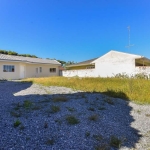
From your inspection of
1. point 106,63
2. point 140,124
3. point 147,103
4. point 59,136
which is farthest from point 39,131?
point 106,63

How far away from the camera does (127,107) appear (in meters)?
5.49

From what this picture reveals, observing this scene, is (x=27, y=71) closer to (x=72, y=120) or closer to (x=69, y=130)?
(x=72, y=120)

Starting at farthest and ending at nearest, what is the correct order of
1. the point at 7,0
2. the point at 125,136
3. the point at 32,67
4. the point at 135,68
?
the point at 32,67 → the point at 135,68 → the point at 7,0 → the point at 125,136

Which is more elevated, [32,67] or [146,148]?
[32,67]

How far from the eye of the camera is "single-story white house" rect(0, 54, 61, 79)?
1712cm

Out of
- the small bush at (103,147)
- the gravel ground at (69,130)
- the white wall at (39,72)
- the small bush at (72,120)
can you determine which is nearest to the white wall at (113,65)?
the white wall at (39,72)

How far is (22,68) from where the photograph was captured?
19.1 meters

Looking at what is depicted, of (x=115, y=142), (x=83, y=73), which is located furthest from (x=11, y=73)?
(x=115, y=142)

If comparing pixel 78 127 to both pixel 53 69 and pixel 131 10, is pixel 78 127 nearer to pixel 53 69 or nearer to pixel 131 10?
pixel 131 10

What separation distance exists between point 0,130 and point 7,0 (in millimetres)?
10314

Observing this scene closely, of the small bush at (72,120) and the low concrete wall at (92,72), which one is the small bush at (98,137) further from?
the low concrete wall at (92,72)

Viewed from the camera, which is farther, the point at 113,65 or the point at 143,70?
the point at 113,65

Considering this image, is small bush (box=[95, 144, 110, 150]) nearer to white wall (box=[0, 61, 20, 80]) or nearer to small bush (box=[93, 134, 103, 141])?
small bush (box=[93, 134, 103, 141])

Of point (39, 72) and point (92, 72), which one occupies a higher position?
point (39, 72)
